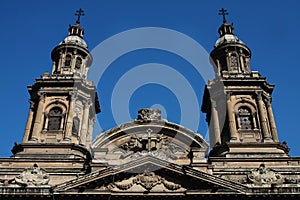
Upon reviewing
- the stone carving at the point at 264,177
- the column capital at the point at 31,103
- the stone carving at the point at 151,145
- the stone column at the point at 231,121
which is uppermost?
the column capital at the point at 31,103

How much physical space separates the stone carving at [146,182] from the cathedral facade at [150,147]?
62mm

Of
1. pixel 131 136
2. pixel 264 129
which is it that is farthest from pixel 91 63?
pixel 264 129

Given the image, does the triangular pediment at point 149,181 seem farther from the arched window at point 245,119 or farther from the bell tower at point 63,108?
the arched window at point 245,119

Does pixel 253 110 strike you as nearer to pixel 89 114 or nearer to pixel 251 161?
pixel 251 161

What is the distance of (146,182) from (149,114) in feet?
31.8

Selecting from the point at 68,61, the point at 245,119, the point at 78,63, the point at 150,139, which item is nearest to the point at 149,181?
the point at 150,139

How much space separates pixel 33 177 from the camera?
27.1m

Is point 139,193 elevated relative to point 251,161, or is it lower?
lower

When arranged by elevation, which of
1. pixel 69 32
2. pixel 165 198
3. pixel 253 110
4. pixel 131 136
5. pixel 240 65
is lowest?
pixel 165 198

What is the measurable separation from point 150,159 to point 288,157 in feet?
36.5

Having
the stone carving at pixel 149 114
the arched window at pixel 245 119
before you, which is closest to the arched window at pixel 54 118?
the stone carving at pixel 149 114

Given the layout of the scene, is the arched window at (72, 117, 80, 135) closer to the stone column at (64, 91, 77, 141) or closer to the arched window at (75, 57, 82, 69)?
the stone column at (64, 91, 77, 141)

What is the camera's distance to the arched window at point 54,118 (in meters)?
33.4

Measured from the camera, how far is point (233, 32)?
4097cm
